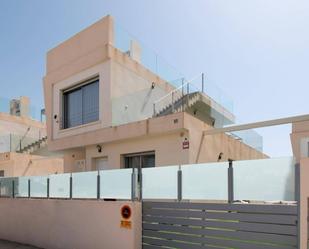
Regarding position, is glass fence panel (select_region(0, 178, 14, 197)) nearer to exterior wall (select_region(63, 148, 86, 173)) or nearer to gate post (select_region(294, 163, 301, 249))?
exterior wall (select_region(63, 148, 86, 173))

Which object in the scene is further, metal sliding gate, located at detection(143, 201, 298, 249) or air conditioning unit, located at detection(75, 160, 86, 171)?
air conditioning unit, located at detection(75, 160, 86, 171)

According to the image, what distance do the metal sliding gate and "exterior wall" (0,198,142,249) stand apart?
18.1 inches

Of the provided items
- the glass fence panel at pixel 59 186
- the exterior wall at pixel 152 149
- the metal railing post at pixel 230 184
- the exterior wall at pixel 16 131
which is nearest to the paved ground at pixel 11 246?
the glass fence panel at pixel 59 186

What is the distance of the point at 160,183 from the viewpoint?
23.5ft

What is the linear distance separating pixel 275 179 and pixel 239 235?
3.87 feet

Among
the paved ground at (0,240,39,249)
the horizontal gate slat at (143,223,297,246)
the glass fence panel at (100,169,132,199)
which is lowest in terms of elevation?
the paved ground at (0,240,39,249)

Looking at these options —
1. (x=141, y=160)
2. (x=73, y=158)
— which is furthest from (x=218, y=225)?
(x=73, y=158)

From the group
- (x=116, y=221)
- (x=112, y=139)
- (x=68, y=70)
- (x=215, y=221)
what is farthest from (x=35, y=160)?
(x=215, y=221)

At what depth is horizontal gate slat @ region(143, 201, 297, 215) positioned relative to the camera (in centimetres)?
525

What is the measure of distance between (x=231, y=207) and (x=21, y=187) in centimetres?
801

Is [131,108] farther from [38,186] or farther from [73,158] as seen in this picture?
[73,158]

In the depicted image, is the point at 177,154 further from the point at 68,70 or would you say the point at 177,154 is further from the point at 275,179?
the point at 68,70

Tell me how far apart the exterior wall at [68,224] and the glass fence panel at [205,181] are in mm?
1306

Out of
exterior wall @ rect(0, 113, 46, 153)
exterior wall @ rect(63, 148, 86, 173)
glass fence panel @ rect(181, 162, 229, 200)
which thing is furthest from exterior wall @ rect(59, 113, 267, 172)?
exterior wall @ rect(0, 113, 46, 153)
